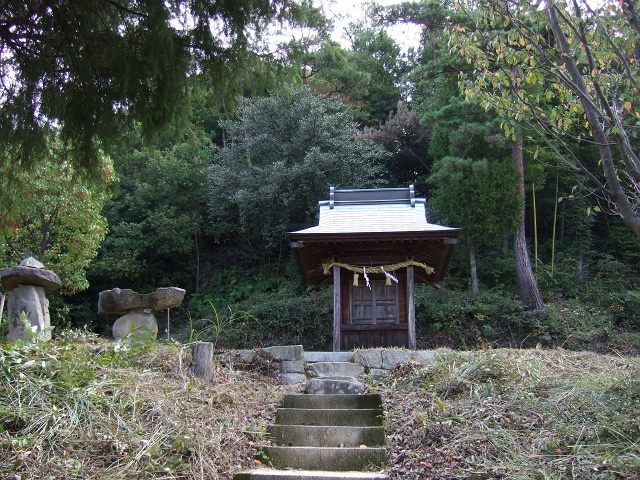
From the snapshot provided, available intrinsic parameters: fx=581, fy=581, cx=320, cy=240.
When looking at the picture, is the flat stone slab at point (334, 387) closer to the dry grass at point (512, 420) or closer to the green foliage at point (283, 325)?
the dry grass at point (512, 420)

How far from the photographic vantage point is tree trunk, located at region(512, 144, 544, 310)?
1672 centimetres

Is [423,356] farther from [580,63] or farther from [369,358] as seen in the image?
[580,63]

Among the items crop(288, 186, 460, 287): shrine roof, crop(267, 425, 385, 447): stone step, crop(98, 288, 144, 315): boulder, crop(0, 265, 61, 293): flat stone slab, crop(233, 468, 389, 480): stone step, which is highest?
crop(288, 186, 460, 287): shrine roof

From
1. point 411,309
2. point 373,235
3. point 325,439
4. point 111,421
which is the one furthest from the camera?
point 411,309

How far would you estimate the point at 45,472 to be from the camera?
3510mm

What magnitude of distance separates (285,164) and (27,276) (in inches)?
485

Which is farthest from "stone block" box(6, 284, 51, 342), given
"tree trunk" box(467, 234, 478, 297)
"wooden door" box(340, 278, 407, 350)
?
"tree trunk" box(467, 234, 478, 297)

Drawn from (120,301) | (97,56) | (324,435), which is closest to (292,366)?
(324,435)

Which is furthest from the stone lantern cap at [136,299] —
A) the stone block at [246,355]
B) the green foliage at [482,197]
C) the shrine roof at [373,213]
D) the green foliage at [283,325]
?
the green foliage at [482,197]

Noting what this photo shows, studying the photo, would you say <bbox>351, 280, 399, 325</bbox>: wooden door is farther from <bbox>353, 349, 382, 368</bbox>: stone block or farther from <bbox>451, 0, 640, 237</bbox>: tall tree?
<bbox>451, 0, 640, 237</bbox>: tall tree

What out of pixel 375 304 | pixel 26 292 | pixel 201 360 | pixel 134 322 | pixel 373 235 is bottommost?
pixel 201 360

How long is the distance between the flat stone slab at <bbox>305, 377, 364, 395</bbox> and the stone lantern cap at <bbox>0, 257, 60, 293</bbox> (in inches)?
150

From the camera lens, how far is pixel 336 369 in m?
7.30

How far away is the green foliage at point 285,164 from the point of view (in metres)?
18.5
